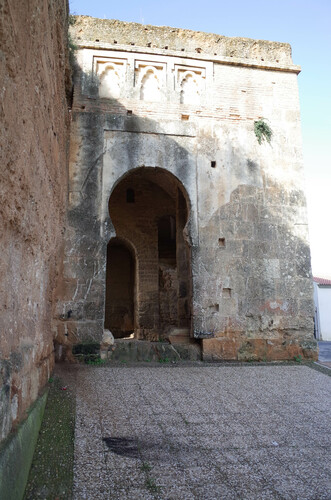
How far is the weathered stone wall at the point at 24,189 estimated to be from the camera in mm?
1898

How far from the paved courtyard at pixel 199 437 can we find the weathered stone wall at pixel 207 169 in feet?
4.89

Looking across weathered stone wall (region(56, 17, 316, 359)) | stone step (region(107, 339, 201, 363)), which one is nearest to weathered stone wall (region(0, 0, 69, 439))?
stone step (region(107, 339, 201, 363))

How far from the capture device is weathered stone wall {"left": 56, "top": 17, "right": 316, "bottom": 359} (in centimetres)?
633

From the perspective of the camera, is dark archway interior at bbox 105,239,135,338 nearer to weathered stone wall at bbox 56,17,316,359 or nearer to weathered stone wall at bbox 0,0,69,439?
weathered stone wall at bbox 56,17,316,359

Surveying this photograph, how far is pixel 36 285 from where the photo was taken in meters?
3.20

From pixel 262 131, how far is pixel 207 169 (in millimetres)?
1467

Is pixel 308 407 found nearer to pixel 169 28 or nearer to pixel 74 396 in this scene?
pixel 74 396

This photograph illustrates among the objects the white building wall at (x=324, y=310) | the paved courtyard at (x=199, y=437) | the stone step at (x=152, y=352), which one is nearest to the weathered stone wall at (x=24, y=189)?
the paved courtyard at (x=199, y=437)

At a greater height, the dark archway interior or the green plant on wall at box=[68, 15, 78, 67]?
the green plant on wall at box=[68, 15, 78, 67]

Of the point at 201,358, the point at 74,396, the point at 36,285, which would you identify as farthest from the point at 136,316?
the point at 36,285

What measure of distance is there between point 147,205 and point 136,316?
11.0 feet

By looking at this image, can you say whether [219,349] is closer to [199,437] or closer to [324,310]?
[199,437]

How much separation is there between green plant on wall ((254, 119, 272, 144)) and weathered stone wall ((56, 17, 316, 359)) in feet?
0.32

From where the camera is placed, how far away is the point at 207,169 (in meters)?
6.87
